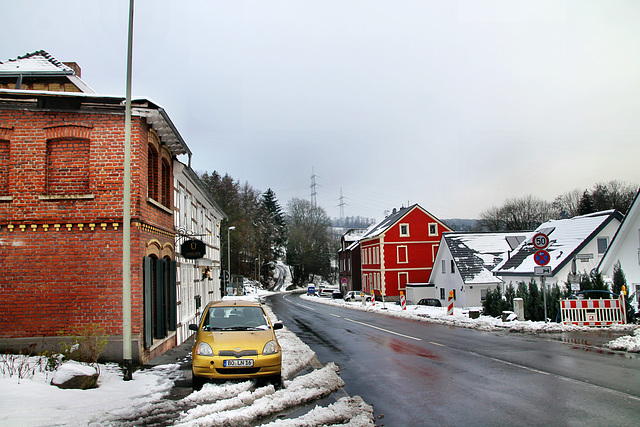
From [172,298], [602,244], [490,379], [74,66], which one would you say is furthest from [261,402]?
[602,244]

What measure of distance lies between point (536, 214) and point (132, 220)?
7882 centimetres

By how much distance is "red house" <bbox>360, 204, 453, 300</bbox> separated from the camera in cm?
5559

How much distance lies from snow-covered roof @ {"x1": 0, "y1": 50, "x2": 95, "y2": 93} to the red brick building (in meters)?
6.94

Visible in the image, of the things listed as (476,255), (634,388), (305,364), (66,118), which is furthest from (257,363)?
(476,255)

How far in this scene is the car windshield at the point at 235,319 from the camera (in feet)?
34.1

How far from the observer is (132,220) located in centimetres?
1159

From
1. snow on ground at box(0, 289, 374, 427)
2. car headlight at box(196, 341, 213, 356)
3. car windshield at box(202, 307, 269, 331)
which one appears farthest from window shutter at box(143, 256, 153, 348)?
car headlight at box(196, 341, 213, 356)

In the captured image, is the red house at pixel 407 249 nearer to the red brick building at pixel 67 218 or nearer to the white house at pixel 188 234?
the white house at pixel 188 234

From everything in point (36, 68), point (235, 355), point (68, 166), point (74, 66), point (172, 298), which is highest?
point (74, 66)

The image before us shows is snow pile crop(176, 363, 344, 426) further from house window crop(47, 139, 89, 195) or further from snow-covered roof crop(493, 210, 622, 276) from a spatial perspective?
snow-covered roof crop(493, 210, 622, 276)

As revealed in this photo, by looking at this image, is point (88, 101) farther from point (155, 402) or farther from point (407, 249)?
point (407, 249)

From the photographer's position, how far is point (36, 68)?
60.4 ft

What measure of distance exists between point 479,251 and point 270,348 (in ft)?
119

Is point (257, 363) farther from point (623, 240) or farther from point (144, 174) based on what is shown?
point (623, 240)
